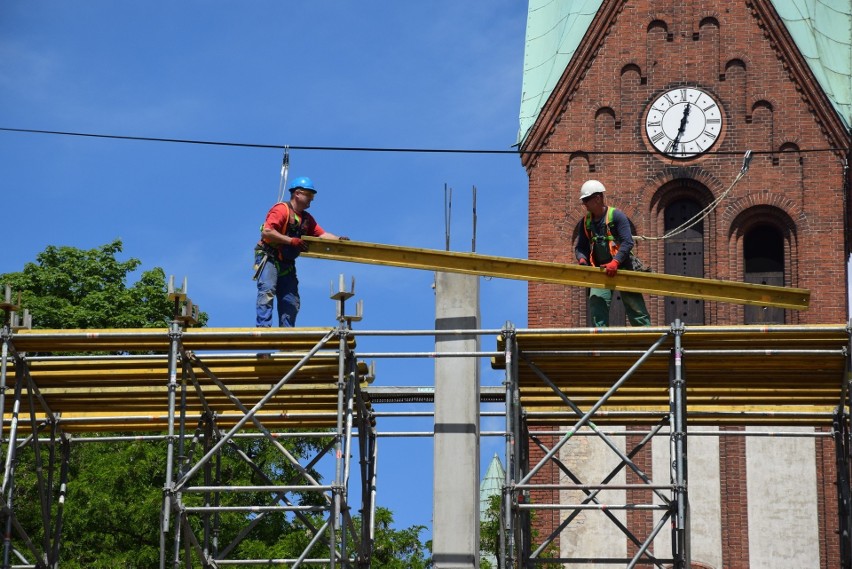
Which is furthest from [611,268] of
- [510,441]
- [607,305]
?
[510,441]

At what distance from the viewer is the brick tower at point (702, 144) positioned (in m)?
43.4

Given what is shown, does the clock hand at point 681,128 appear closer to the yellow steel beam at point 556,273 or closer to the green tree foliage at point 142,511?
the green tree foliage at point 142,511

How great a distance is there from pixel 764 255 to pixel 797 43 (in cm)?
507

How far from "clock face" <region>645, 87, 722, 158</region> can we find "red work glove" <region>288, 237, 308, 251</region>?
74.1 ft

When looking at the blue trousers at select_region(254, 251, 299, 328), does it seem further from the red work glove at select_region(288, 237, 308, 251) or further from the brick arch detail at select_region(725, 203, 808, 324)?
the brick arch detail at select_region(725, 203, 808, 324)

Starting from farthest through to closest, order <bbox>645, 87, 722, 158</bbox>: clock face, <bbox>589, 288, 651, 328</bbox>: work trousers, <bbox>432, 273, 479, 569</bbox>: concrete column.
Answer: <bbox>645, 87, 722, 158</bbox>: clock face, <bbox>589, 288, 651, 328</bbox>: work trousers, <bbox>432, 273, 479, 569</bbox>: concrete column

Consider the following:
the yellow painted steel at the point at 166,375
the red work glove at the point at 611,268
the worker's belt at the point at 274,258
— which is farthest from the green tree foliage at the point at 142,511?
the red work glove at the point at 611,268

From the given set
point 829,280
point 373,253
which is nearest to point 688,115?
point 829,280

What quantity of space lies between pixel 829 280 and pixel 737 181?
2.98 metres

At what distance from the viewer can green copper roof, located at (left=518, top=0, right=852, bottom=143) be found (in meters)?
45.7

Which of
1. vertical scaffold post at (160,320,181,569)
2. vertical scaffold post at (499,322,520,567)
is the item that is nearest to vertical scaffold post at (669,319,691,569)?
vertical scaffold post at (499,322,520,567)

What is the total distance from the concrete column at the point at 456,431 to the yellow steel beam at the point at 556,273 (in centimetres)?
24

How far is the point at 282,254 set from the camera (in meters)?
22.8

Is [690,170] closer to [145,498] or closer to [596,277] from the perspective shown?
[145,498]
